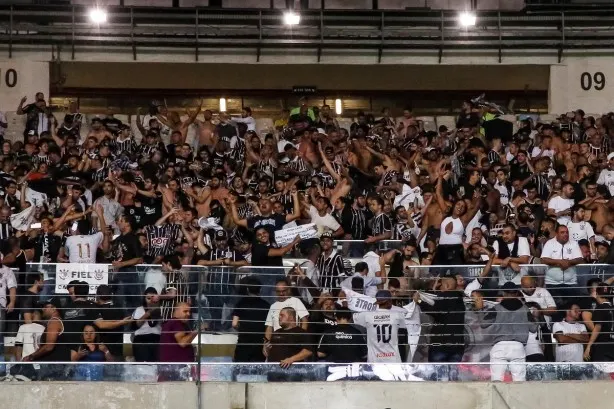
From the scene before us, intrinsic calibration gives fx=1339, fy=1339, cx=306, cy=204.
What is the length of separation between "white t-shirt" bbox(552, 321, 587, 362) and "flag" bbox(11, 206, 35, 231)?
8182 millimetres

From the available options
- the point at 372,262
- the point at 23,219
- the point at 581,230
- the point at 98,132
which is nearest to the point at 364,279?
the point at 372,262

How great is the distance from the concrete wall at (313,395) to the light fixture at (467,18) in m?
13.8

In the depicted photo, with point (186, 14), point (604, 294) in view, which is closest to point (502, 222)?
point (604, 294)

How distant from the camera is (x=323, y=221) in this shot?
1931 centimetres

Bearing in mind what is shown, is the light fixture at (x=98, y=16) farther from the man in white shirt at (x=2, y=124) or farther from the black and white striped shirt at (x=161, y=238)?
the black and white striped shirt at (x=161, y=238)

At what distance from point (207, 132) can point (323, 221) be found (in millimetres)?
5345

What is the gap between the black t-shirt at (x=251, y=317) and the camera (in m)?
15.2

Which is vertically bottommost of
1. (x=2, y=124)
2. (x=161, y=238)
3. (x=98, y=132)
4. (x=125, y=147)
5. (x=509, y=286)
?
(x=509, y=286)

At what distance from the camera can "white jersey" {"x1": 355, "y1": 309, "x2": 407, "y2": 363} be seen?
50.1 ft

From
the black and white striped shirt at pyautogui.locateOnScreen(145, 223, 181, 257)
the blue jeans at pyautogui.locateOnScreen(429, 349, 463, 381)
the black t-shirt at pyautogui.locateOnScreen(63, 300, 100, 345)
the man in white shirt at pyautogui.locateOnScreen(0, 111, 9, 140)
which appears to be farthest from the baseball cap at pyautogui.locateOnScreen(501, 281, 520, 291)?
the man in white shirt at pyautogui.locateOnScreen(0, 111, 9, 140)

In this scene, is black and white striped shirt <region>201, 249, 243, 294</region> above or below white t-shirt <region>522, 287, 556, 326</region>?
above

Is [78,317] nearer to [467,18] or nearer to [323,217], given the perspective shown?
[323,217]

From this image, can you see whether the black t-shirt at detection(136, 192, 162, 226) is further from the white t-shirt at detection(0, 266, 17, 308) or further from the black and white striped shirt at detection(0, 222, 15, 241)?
the white t-shirt at detection(0, 266, 17, 308)

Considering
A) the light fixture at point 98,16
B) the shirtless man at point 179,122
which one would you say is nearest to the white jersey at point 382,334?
the shirtless man at point 179,122
